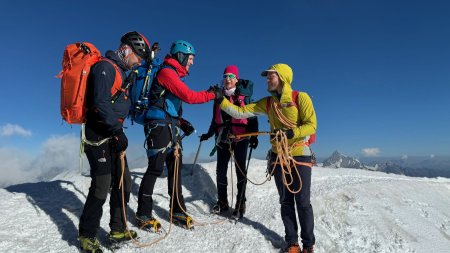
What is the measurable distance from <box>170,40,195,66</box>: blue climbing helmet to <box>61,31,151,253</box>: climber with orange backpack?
817 millimetres

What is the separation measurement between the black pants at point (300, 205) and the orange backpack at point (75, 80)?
366cm

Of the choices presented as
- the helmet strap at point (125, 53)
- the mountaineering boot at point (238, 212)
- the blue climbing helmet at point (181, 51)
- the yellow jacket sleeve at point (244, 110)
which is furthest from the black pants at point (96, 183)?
the mountaineering boot at point (238, 212)

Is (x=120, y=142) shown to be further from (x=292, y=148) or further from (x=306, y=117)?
(x=306, y=117)

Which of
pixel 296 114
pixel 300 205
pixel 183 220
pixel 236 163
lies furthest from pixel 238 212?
pixel 296 114

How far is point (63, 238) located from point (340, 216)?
6.21 meters

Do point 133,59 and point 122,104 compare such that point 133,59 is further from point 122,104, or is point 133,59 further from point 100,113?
point 100,113

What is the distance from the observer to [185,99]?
5.96m

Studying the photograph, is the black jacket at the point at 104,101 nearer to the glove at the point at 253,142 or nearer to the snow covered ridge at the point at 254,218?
the snow covered ridge at the point at 254,218

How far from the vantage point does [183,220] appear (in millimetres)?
6660

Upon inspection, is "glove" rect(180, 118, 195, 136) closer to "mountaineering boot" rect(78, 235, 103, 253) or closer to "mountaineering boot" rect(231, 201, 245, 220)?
"mountaineering boot" rect(231, 201, 245, 220)

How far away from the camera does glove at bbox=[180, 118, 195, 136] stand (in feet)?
22.7

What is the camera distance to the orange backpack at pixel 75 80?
4.89m

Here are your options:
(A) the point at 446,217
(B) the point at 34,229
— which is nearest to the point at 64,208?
(B) the point at 34,229

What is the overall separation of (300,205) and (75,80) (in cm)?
448
